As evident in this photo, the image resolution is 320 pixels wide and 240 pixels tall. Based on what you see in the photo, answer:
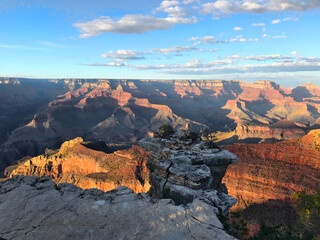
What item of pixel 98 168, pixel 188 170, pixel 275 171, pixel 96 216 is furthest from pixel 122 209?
pixel 98 168

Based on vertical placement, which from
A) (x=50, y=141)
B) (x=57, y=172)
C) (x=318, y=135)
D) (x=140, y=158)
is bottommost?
(x=50, y=141)

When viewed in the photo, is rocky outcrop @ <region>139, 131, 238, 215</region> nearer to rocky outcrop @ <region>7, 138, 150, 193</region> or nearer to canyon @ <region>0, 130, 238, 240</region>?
canyon @ <region>0, 130, 238, 240</region>

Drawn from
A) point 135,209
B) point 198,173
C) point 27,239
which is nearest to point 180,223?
point 135,209

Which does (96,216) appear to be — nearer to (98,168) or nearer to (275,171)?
(98,168)

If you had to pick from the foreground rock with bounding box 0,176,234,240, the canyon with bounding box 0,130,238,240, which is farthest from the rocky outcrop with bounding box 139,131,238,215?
the foreground rock with bounding box 0,176,234,240

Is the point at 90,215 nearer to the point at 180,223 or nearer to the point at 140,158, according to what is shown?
the point at 180,223

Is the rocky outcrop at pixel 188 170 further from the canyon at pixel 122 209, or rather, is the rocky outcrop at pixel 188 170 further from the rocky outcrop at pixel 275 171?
the rocky outcrop at pixel 275 171
